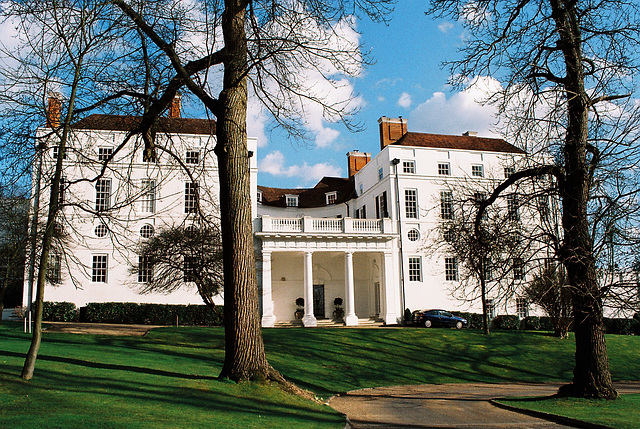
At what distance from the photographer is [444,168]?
128 feet

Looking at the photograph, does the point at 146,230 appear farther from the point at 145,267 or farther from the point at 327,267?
the point at 327,267

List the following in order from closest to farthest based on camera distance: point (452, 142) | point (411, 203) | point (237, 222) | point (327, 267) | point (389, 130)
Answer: point (237, 222)
point (411, 203)
point (327, 267)
point (452, 142)
point (389, 130)

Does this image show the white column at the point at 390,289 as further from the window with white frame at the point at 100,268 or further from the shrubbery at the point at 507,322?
the window with white frame at the point at 100,268

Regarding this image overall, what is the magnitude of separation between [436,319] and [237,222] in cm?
2681

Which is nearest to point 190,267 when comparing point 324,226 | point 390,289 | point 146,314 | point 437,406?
point 146,314

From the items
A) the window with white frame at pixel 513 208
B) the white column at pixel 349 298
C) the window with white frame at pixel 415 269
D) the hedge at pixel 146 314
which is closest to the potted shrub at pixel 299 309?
the white column at pixel 349 298

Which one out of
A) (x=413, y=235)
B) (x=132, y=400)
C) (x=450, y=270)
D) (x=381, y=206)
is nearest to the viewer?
(x=132, y=400)

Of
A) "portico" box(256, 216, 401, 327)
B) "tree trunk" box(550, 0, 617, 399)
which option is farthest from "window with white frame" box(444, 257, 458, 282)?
"tree trunk" box(550, 0, 617, 399)

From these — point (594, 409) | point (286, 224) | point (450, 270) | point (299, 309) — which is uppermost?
point (286, 224)

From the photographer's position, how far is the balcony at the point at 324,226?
33.9m

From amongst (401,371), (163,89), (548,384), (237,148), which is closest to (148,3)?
(163,89)

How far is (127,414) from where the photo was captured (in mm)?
6988

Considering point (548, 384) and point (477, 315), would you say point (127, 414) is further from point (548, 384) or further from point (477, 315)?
point (477, 315)

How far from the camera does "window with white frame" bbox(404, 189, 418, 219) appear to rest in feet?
122
